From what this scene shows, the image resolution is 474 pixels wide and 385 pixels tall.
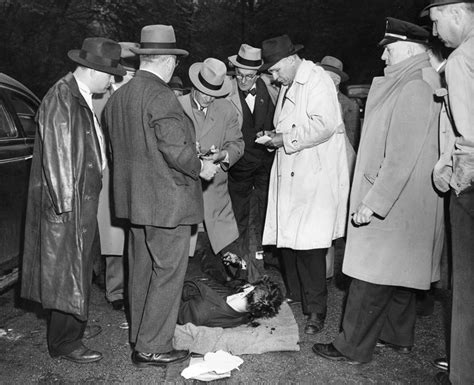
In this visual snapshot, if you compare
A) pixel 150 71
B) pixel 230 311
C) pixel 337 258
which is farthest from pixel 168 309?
pixel 337 258

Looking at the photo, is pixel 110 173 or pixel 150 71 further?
pixel 110 173

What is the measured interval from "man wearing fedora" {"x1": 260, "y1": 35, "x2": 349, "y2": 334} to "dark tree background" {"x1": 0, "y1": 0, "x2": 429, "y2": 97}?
13.2 m

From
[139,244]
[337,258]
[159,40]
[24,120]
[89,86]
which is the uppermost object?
[159,40]

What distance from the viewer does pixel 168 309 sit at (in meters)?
3.90

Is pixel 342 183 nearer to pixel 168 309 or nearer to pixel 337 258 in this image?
pixel 168 309

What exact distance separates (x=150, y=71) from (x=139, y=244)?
115 cm

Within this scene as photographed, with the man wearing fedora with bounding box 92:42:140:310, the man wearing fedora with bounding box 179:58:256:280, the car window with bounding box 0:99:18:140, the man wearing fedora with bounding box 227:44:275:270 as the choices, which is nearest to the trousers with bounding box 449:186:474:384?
the man wearing fedora with bounding box 179:58:256:280

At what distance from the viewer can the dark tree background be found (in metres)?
16.9

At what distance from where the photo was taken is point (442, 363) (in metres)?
4.11

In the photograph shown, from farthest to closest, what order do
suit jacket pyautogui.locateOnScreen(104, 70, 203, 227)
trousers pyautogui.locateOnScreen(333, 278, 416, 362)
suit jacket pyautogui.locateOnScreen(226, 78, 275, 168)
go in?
1. suit jacket pyautogui.locateOnScreen(226, 78, 275, 168)
2. trousers pyautogui.locateOnScreen(333, 278, 416, 362)
3. suit jacket pyautogui.locateOnScreen(104, 70, 203, 227)

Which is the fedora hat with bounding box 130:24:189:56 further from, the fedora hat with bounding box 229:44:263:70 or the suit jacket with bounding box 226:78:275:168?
the fedora hat with bounding box 229:44:263:70

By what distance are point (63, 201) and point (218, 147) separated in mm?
1944

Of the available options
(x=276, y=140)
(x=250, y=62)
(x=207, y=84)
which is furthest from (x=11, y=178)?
(x=250, y=62)

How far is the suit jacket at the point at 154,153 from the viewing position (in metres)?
3.64
